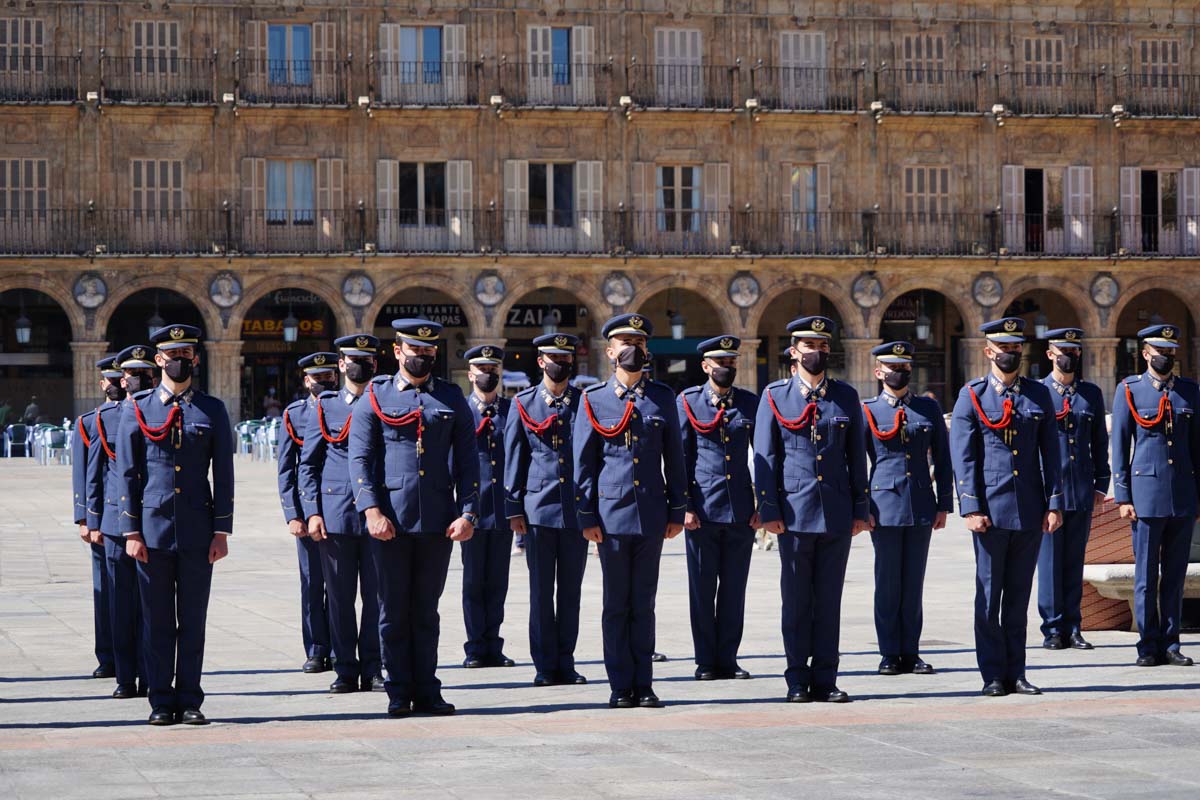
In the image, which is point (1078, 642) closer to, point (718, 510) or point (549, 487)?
point (718, 510)

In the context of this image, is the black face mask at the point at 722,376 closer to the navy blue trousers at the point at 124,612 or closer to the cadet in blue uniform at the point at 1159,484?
the cadet in blue uniform at the point at 1159,484

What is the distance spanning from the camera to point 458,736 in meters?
8.73

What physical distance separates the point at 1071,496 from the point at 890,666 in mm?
1636

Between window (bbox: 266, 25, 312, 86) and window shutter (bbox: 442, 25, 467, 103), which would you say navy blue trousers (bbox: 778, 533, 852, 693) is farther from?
window (bbox: 266, 25, 312, 86)

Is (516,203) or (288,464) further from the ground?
(516,203)

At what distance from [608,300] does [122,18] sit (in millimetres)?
10992

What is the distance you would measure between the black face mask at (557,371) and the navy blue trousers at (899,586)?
6.13 ft

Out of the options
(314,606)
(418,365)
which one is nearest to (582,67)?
(314,606)

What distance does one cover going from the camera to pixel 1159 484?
11023mm

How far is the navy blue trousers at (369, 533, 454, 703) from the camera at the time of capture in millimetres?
9352

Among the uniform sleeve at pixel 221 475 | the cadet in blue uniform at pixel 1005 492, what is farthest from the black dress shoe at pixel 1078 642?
the uniform sleeve at pixel 221 475

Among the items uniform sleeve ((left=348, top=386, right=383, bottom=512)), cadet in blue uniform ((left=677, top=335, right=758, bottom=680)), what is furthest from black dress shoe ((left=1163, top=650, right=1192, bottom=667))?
uniform sleeve ((left=348, top=386, right=383, bottom=512))

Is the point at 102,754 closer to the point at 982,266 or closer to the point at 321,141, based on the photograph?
the point at 321,141

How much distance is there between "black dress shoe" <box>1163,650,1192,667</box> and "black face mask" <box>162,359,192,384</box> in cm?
542
